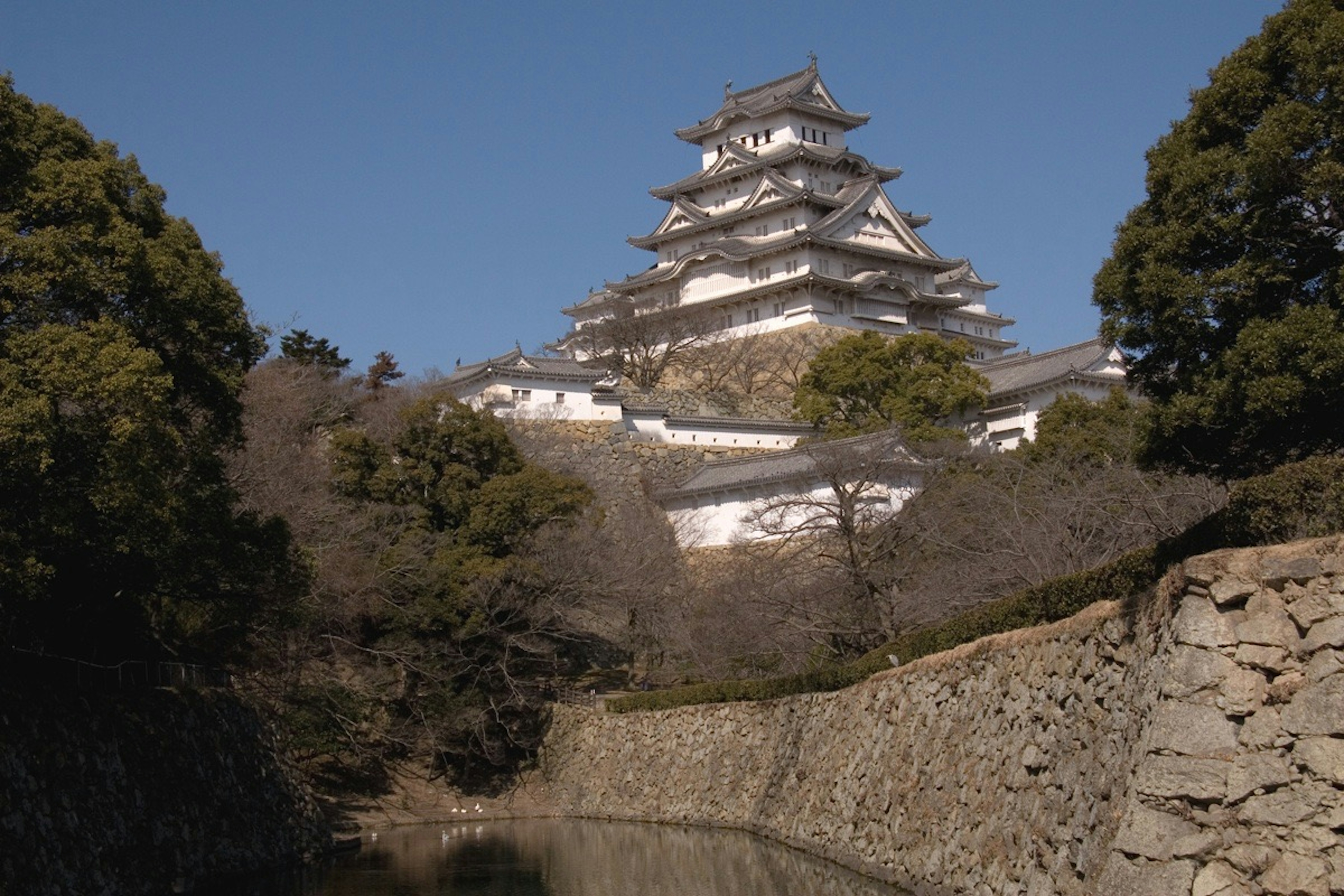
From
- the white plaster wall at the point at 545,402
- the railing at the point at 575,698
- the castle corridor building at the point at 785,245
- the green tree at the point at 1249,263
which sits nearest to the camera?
the green tree at the point at 1249,263

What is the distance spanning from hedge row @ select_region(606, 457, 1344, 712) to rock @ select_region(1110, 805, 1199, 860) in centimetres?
175

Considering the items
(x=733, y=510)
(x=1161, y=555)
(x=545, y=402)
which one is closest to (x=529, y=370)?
(x=545, y=402)

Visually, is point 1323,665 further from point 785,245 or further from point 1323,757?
point 785,245

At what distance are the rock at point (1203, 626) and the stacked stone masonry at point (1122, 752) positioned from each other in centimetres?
1

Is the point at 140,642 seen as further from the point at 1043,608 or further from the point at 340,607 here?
the point at 1043,608

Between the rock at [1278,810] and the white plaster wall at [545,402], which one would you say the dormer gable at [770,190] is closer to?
the white plaster wall at [545,402]

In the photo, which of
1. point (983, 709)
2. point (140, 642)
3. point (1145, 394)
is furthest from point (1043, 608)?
point (140, 642)

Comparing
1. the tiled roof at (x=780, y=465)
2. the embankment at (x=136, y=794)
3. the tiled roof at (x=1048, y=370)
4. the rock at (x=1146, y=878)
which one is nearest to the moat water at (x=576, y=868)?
the embankment at (x=136, y=794)

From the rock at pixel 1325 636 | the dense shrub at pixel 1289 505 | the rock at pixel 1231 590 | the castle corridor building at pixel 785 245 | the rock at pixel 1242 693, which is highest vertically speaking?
the castle corridor building at pixel 785 245

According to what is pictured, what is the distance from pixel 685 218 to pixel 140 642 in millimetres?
41498

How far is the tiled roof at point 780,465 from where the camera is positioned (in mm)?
32969

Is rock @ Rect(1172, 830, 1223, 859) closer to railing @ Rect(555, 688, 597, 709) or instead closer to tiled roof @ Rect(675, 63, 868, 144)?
railing @ Rect(555, 688, 597, 709)

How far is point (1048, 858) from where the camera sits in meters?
11.1

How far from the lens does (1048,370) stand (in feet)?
141
